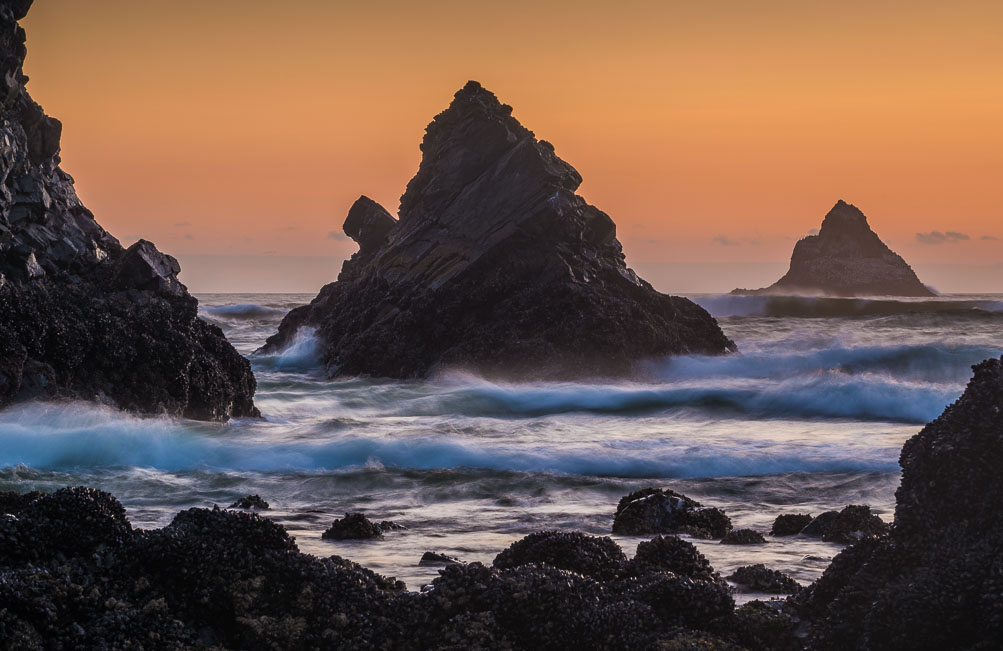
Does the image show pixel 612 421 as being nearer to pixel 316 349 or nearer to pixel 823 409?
pixel 823 409

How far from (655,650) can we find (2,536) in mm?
3894

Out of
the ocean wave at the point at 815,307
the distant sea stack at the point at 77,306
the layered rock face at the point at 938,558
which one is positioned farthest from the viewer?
the ocean wave at the point at 815,307

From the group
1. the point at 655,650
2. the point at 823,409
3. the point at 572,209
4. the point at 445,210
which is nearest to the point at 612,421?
the point at 823,409

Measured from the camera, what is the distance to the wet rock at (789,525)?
983cm

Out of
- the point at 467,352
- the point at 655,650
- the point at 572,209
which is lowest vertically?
the point at 655,650

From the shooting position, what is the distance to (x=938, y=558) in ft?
18.4

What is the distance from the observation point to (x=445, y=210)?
102 feet

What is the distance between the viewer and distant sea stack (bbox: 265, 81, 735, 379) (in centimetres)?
2706

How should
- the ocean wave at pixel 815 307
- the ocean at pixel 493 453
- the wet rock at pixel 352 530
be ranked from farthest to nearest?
1. the ocean wave at pixel 815 307
2. the ocean at pixel 493 453
3. the wet rock at pixel 352 530

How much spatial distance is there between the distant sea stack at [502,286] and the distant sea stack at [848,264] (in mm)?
83063

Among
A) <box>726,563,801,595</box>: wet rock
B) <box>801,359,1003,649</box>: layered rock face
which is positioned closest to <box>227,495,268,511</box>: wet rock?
<box>726,563,801,595</box>: wet rock

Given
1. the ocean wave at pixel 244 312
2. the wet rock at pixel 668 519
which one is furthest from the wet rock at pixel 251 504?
the ocean wave at pixel 244 312

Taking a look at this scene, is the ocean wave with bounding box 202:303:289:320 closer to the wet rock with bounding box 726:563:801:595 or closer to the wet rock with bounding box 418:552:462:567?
the wet rock with bounding box 418:552:462:567

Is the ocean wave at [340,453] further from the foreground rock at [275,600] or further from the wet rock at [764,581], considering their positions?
the foreground rock at [275,600]
